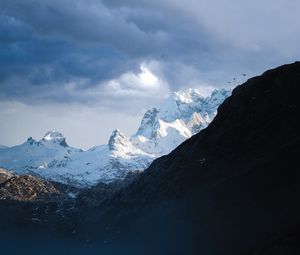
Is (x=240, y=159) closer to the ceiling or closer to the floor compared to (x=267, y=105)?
closer to the floor

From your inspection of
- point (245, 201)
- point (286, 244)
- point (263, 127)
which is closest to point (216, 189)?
point (245, 201)

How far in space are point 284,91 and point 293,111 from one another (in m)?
8.32

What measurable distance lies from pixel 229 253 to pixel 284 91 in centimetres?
5718

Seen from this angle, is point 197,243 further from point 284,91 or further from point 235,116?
point 284,91

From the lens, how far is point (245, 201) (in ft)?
575

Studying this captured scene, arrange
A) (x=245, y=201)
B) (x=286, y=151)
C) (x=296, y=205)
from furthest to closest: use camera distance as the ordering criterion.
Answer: (x=245, y=201) → (x=286, y=151) → (x=296, y=205)

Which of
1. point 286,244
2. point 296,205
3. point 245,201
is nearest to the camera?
point 286,244

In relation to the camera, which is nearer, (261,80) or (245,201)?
(245,201)

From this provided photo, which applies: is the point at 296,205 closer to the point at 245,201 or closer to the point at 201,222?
the point at 245,201

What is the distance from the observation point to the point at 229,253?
15288 centimetres

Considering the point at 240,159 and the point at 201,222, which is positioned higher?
the point at 240,159

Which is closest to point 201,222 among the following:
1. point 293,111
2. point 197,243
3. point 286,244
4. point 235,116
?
point 197,243

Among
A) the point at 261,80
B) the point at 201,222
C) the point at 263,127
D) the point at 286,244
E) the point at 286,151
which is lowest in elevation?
the point at 286,244

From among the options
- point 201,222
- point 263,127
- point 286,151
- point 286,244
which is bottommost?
point 286,244
